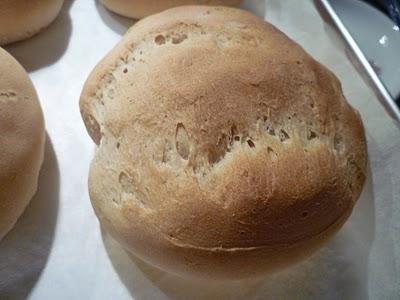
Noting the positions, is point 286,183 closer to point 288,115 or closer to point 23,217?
point 288,115

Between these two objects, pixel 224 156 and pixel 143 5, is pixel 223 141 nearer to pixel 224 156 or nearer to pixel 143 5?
pixel 224 156

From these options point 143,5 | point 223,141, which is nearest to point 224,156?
point 223,141

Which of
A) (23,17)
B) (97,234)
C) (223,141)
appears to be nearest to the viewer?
(223,141)

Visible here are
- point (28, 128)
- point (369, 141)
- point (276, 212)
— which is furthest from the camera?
point (369, 141)

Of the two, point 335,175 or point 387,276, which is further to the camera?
point 387,276

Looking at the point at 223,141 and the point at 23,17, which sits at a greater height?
the point at 223,141

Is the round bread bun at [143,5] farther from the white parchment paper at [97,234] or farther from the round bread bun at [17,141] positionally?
the round bread bun at [17,141]

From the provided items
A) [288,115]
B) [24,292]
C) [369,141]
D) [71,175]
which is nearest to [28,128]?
[71,175]

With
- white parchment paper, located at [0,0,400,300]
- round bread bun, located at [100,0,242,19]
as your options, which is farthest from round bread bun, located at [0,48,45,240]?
round bread bun, located at [100,0,242,19]
